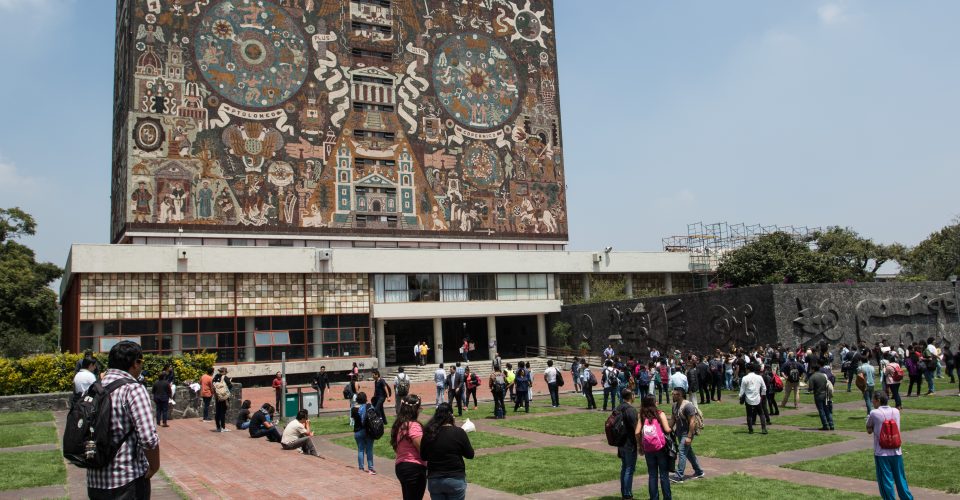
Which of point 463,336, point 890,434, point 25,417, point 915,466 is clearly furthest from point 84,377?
point 463,336

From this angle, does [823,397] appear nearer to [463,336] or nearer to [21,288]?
[463,336]

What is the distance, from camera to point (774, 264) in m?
51.2

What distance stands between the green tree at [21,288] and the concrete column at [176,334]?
56.6 feet

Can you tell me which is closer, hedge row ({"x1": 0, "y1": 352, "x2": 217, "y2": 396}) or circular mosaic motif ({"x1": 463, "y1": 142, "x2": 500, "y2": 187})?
hedge row ({"x1": 0, "y1": 352, "x2": 217, "y2": 396})

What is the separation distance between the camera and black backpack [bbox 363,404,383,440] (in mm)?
12500

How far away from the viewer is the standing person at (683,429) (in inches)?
465

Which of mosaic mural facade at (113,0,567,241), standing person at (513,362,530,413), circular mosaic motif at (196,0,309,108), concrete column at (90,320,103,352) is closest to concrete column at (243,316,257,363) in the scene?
mosaic mural facade at (113,0,567,241)

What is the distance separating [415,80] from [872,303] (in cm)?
3274

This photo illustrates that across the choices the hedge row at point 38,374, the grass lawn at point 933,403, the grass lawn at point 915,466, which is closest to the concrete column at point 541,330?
the hedge row at point 38,374

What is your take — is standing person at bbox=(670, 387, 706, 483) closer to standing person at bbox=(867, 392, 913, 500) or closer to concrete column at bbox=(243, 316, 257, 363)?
standing person at bbox=(867, 392, 913, 500)

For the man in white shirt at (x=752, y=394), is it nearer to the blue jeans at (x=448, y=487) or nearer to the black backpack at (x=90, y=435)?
the blue jeans at (x=448, y=487)

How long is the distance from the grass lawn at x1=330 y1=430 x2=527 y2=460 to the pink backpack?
6.76 metres

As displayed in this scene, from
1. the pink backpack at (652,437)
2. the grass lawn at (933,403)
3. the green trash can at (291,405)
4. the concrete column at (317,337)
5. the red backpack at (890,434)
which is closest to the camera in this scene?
the red backpack at (890,434)

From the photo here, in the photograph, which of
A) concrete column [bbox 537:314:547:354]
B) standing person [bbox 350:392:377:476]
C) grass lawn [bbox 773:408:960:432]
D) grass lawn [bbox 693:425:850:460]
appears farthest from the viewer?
concrete column [bbox 537:314:547:354]
